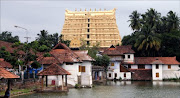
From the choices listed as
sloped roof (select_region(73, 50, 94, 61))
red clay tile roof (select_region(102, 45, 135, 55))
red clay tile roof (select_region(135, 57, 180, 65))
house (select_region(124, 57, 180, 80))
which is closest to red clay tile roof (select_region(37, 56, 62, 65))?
sloped roof (select_region(73, 50, 94, 61))

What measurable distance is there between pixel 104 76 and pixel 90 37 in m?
34.6

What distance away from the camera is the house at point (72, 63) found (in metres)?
43.1

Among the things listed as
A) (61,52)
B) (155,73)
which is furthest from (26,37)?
(155,73)

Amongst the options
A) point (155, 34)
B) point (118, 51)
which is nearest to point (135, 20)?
point (155, 34)

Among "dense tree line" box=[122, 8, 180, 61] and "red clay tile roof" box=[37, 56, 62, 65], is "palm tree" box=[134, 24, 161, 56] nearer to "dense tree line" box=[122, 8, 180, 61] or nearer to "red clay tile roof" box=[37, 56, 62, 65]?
"dense tree line" box=[122, 8, 180, 61]

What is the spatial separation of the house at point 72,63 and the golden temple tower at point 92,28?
51280mm

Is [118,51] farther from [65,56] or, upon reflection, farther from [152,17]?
[65,56]

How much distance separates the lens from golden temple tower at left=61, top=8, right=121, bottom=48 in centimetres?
9931

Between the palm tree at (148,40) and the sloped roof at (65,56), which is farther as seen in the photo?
the palm tree at (148,40)

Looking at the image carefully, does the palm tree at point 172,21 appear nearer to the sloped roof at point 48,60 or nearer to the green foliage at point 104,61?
the green foliage at point 104,61

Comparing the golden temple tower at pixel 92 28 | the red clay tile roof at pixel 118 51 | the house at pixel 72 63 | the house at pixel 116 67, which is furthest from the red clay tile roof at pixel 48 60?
the golden temple tower at pixel 92 28

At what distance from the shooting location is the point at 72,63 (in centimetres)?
4372

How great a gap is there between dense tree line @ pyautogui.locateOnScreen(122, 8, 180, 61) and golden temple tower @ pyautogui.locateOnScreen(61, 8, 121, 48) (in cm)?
1574

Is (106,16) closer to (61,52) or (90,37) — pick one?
(90,37)
